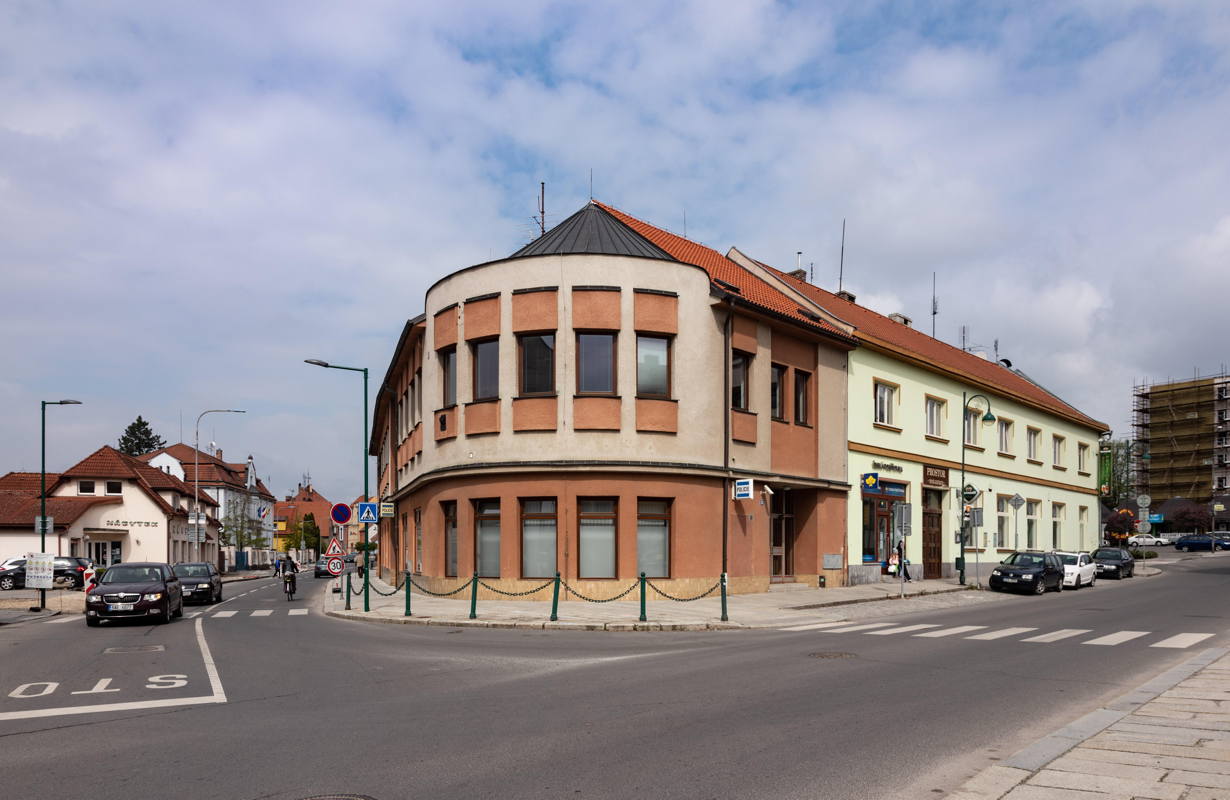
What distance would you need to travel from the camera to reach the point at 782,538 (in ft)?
102

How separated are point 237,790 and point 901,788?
4602mm

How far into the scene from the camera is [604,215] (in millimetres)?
30844

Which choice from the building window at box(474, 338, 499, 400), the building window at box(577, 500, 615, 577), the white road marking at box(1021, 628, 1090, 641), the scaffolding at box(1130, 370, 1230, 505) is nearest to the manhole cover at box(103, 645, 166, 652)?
the building window at box(577, 500, 615, 577)

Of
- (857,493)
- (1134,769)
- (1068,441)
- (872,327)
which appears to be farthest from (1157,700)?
(1068,441)

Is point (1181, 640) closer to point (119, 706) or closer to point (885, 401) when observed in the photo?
point (119, 706)

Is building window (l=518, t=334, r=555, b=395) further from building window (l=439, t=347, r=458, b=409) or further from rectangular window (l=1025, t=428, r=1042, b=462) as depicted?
rectangular window (l=1025, t=428, r=1042, b=462)

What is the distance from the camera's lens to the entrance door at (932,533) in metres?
37.1

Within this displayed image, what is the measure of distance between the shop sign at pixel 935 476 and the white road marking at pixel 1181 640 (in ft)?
64.2

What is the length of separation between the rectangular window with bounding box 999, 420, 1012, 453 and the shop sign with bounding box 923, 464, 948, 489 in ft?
24.5

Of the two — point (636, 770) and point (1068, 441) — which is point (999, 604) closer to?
point (636, 770)

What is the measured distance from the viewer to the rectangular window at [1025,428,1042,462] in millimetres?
47594

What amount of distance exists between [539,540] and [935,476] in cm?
1889

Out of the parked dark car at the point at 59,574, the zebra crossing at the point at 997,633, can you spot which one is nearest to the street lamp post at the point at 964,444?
the zebra crossing at the point at 997,633

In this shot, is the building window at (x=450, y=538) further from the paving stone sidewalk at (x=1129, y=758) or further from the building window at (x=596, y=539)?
the paving stone sidewalk at (x=1129, y=758)
